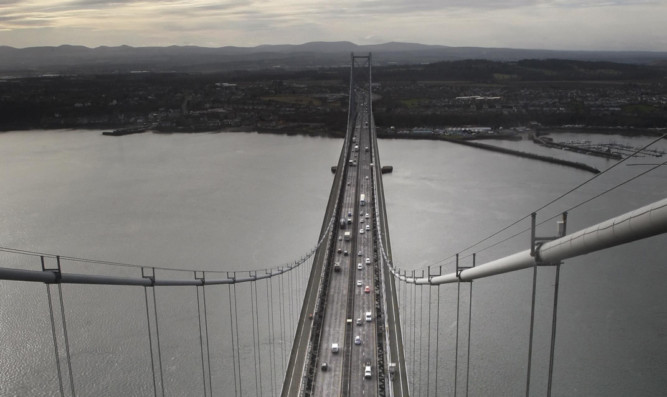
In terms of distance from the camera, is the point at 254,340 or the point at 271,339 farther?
the point at 271,339

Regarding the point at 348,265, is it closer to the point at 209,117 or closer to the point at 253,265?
the point at 253,265

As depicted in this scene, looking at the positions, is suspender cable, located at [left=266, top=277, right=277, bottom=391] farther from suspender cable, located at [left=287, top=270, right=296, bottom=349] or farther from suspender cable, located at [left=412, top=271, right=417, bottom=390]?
suspender cable, located at [left=412, top=271, right=417, bottom=390]

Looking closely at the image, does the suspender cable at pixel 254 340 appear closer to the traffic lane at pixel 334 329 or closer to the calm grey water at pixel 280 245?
the calm grey water at pixel 280 245

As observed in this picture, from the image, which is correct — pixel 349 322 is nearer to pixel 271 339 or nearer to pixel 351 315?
pixel 351 315

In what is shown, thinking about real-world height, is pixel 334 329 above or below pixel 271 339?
above

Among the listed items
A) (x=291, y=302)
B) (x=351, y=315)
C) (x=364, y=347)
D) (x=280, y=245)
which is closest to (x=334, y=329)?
(x=351, y=315)

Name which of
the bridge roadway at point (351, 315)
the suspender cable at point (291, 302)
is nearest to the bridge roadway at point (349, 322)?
the bridge roadway at point (351, 315)

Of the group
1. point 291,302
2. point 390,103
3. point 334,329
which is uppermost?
point 390,103

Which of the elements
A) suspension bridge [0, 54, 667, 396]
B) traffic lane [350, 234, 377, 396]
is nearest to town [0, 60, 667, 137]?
suspension bridge [0, 54, 667, 396]

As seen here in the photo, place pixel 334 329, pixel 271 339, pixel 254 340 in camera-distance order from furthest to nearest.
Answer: pixel 271 339 < pixel 254 340 < pixel 334 329

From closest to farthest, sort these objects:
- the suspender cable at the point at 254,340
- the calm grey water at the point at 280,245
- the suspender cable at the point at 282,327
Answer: the suspender cable at the point at 254,340 < the calm grey water at the point at 280,245 < the suspender cable at the point at 282,327
